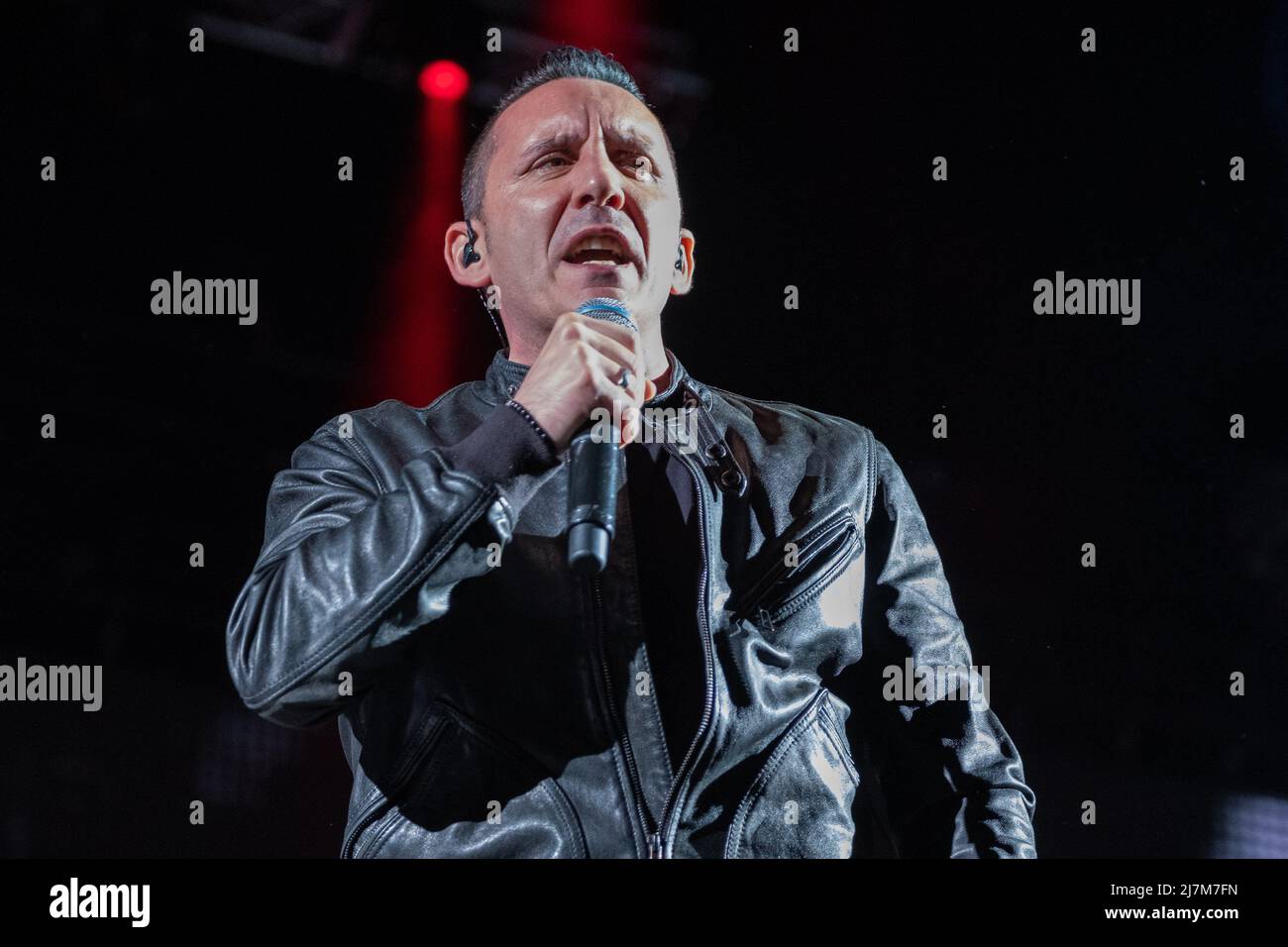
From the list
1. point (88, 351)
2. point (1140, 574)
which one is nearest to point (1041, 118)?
point (1140, 574)

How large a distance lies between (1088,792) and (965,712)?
0.68 m

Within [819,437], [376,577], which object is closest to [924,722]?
[819,437]

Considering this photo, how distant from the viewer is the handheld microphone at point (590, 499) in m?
1.52

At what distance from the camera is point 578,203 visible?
2113 millimetres

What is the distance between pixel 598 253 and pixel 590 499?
662mm

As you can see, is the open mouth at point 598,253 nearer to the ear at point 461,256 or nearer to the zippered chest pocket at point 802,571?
the ear at point 461,256

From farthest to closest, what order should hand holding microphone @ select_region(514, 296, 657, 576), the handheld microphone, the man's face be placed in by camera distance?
the man's face → hand holding microphone @ select_region(514, 296, 657, 576) → the handheld microphone

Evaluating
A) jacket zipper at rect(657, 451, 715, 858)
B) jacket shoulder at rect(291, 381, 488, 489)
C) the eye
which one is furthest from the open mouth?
jacket zipper at rect(657, 451, 715, 858)

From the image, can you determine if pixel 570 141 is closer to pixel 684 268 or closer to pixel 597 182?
pixel 597 182

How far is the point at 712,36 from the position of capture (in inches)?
99.3

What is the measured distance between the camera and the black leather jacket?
173 centimetres

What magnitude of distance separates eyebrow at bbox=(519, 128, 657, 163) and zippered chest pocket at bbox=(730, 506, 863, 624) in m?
0.70

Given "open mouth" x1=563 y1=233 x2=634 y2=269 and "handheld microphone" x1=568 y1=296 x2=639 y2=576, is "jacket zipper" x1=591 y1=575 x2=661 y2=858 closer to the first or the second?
"handheld microphone" x1=568 y1=296 x2=639 y2=576
